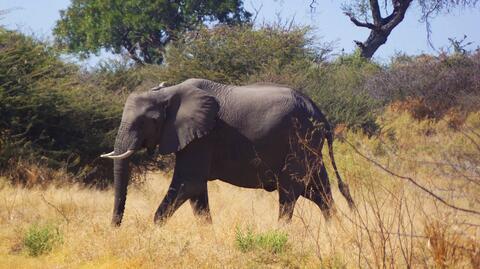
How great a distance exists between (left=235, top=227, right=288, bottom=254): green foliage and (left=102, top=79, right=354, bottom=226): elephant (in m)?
2.00

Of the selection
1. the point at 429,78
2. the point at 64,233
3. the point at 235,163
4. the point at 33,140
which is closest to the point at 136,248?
the point at 64,233

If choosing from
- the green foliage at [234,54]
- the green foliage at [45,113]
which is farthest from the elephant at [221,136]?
the green foliage at [234,54]

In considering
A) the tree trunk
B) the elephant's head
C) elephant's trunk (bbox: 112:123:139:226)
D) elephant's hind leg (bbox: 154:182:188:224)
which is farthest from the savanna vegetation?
the tree trunk

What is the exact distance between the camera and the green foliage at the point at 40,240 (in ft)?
23.8

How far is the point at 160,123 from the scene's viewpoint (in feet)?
30.0

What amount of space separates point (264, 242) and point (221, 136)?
8.85ft

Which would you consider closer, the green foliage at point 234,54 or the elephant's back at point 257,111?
the elephant's back at point 257,111

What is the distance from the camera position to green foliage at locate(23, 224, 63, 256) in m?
7.25

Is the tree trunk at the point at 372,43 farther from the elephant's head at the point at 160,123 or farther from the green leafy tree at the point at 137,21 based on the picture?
the elephant's head at the point at 160,123

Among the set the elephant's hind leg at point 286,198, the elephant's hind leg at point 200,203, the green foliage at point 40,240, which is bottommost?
the green foliage at point 40,240

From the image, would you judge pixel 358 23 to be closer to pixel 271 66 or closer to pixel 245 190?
pixel 271 66

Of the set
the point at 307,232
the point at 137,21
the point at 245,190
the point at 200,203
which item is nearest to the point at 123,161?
the point at 200,203

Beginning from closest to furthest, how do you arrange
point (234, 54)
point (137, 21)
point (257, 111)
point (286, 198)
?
point (286, 198), point (257, 111), point (234, 54), point (137, 21)

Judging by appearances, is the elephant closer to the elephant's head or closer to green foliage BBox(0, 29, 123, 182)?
the elephant's head
